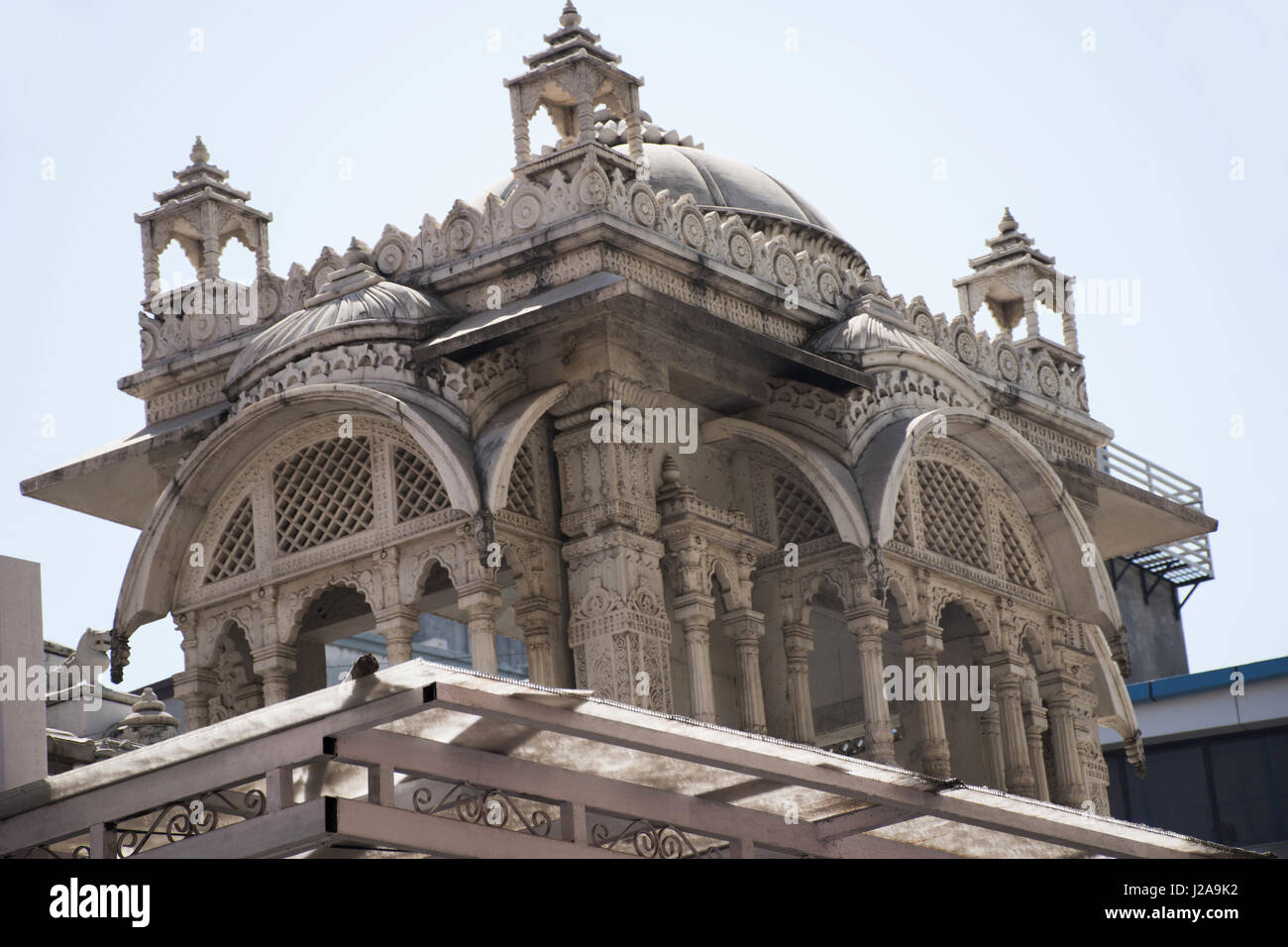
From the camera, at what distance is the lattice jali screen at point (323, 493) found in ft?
58.5

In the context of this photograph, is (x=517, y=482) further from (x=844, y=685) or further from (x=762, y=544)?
(x=844, y=685)

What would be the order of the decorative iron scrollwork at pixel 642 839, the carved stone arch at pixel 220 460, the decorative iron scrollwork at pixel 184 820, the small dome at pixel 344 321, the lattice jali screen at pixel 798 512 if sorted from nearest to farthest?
the decorative iron scrollwork at pixel 184 820 → the decorative iron scrollwork at pixel 642 839 → the carved stone arch at pixel 220 460 → the small dome at pixel 344 321 → the lattice jali screen at pixel 798 512

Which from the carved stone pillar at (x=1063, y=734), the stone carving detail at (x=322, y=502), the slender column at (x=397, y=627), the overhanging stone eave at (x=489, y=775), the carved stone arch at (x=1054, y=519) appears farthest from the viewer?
the carved stone pillar at (x=1063, y=734)

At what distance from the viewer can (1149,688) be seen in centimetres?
3397

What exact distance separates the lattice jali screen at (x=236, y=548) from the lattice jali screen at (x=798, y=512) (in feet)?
13.5

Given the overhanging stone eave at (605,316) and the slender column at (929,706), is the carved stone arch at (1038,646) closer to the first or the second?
the slender column at (929,706)

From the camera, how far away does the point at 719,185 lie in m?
20.6

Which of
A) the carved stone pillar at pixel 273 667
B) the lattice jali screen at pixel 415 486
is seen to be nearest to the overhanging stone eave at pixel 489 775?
the lattice jali screen at pixel 415 486

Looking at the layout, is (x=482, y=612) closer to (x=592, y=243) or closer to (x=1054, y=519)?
(x=592, y=243)

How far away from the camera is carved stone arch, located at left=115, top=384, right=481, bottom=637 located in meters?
17.2

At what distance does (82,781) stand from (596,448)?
19.7 feet

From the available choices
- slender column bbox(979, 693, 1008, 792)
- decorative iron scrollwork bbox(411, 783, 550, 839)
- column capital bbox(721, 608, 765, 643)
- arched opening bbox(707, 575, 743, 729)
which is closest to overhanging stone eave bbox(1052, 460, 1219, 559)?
slender column bbox(979, 693, 1008, 792)

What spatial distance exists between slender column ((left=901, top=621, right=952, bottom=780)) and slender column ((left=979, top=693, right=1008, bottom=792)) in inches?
42.6
